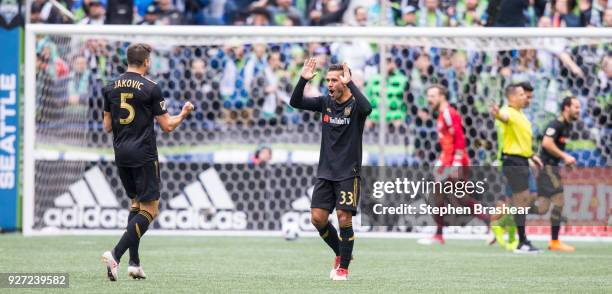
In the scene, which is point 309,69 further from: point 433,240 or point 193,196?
point 193,196

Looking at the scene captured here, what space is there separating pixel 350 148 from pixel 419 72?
7256 millimetres

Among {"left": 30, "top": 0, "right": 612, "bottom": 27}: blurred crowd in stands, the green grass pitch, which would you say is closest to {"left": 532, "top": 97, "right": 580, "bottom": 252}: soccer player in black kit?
the green grass pitch

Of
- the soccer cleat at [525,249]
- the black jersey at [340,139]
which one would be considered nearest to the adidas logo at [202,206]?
the soccer cleat at [525,249]

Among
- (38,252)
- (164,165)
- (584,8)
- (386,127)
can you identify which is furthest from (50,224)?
(584,8)

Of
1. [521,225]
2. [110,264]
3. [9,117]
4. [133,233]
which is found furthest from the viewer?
[9,117]

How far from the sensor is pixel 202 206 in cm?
1719

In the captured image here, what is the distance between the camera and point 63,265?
1186 cm

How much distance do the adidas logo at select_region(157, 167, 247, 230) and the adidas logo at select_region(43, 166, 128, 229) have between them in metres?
0.71

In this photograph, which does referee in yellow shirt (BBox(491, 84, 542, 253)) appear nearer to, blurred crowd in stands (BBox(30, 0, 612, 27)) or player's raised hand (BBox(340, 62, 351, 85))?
blurred crowd in stands (BBox(30, 0, 612, 27))

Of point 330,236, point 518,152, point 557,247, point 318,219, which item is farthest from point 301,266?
point 557,247

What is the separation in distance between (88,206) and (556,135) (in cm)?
648

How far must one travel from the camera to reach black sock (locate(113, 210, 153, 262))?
10.2 meters

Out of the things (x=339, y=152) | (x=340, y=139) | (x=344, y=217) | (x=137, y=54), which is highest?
(x=137, y=54)

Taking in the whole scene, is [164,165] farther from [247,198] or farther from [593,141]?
[593,141]
